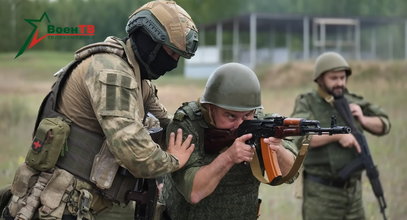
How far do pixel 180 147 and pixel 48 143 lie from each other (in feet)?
2.29

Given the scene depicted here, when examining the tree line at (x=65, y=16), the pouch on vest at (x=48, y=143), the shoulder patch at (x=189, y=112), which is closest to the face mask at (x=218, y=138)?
the shoulder patch at (x=189, y=112)

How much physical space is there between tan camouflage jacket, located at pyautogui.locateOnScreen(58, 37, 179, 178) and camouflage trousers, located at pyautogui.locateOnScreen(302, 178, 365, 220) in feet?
9.42

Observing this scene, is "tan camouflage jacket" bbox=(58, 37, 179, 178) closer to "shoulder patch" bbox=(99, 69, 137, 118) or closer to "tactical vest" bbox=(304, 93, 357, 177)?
"shoulder patch" bbox=(99, 69, 137, 118)

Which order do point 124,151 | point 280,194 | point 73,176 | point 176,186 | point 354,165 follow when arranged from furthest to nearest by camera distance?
point 280,194, point 354,165, point 176,186, point 73,176, point 124,151

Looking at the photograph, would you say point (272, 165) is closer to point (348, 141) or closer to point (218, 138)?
point (218, 138)

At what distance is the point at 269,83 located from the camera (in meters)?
23.6

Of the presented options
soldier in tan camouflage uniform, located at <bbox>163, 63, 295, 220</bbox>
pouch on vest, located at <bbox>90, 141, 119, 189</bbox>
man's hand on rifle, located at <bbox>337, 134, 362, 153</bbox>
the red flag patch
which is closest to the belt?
man's hand on rifle, located at <bbox>337, 134, 362, 153</bbox>

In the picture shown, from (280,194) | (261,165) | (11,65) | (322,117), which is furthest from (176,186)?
(11,65)

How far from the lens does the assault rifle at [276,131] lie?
3.46 m

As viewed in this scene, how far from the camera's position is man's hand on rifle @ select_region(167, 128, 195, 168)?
343cm

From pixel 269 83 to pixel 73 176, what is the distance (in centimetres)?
2055

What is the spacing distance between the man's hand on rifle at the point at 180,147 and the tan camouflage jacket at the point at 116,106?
10 cm

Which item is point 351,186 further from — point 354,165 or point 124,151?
point 124,151

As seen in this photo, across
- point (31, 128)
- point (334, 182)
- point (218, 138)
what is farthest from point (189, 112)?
point (31, 128)
